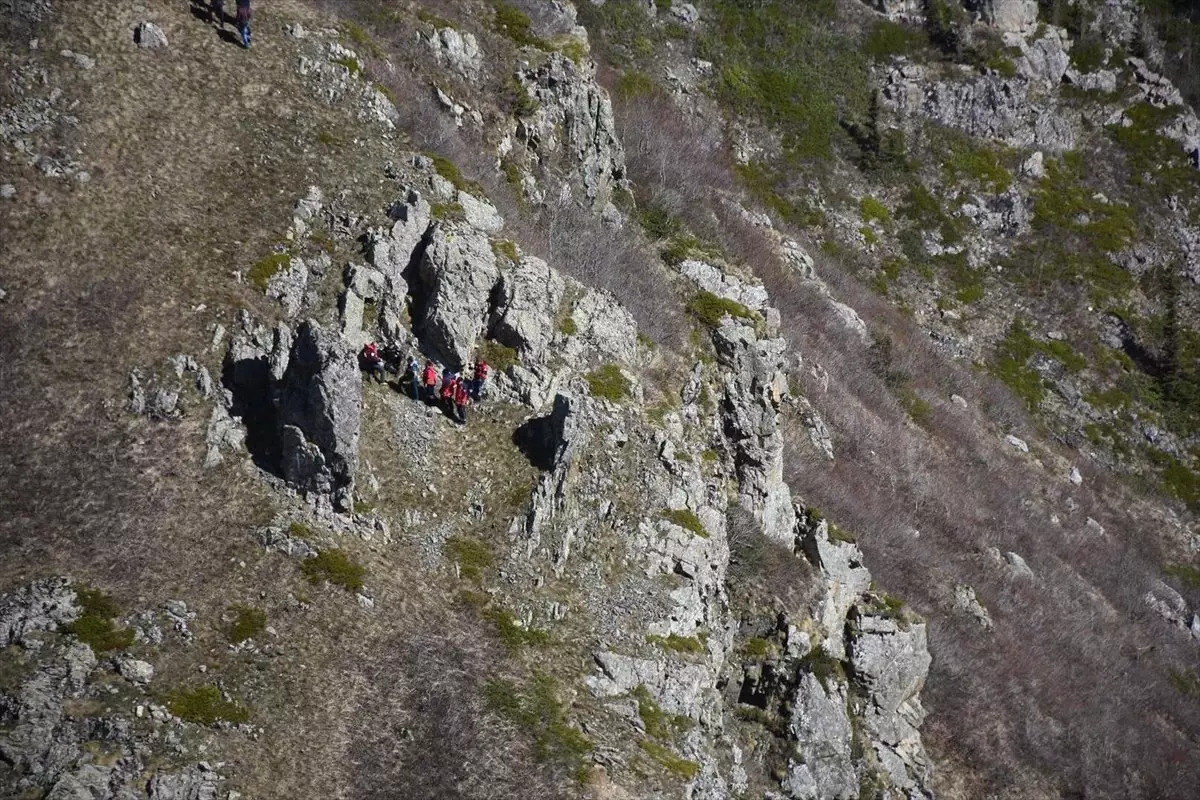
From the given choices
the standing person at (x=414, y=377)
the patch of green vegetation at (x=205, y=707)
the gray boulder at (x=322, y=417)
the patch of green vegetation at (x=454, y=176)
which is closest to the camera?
the patch of green vegetation at (x=205, y=707)

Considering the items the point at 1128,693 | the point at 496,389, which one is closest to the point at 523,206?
the point at 496,389

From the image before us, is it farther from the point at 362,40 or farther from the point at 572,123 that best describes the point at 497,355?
the point at 572,123

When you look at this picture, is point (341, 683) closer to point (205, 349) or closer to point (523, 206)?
point (205, 349)

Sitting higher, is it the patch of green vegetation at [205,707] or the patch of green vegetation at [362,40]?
the patch of green vegetation at [362,40]

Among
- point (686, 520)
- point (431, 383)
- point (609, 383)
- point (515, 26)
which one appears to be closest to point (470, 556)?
point (431, 383)

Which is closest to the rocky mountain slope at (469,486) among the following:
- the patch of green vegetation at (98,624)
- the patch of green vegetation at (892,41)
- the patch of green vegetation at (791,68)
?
the patch of green vegetation at (98,624)

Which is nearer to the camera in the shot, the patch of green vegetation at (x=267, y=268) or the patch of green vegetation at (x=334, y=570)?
the patch of green vegetation at (x=334, y=570)

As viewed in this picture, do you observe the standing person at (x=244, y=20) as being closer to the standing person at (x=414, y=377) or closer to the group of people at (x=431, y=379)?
the group of people at (x=431, y=379)
